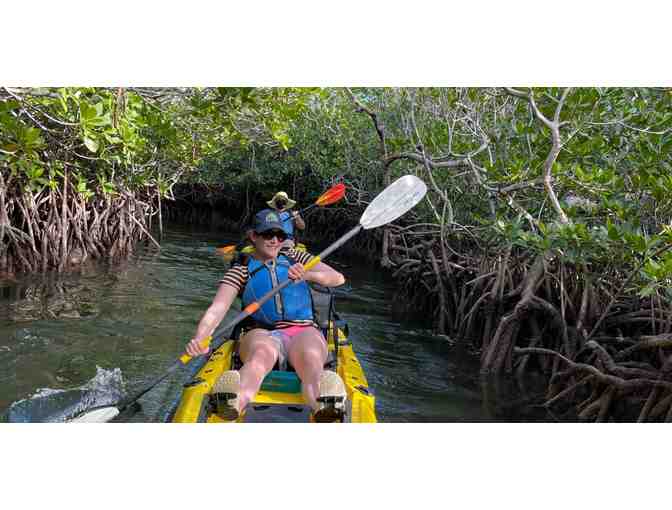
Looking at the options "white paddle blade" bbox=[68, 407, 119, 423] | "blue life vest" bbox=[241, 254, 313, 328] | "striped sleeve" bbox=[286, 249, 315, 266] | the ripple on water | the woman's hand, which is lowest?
the ripple on water

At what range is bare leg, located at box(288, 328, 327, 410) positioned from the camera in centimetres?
306

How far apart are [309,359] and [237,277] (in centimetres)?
66

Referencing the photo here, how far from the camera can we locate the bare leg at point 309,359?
3059 millimetres

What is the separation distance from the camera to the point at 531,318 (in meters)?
5.38

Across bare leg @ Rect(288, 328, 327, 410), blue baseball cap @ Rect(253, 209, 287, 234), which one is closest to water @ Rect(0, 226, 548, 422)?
bare leg @ Rect(288, 328, 327, 410)

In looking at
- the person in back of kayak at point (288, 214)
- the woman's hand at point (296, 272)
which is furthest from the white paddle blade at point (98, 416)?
the person in back of kayak at point (288, 214)

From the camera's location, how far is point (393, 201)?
4281mm

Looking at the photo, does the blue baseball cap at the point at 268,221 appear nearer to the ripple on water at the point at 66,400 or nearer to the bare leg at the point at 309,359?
the bare leg at the point at 309,359

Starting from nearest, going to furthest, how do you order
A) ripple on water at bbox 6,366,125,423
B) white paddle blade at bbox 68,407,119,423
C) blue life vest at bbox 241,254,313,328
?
white paddle blade at bbox 68,407,119,423
blue life vest at bbox 241,254,313,328
ripple on water at bbox 6,366,125,423

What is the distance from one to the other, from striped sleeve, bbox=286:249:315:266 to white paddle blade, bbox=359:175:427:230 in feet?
2.26

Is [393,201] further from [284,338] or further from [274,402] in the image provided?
[274,402]

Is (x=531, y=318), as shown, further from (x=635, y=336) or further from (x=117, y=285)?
(x=117, y=285)

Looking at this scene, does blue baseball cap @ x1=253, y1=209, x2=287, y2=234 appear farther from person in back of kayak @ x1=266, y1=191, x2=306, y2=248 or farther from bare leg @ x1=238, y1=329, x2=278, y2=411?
bare leg @ x1=238, y1=329, x2=278, y2=411

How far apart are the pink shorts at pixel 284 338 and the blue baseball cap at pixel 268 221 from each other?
1.84 ft
